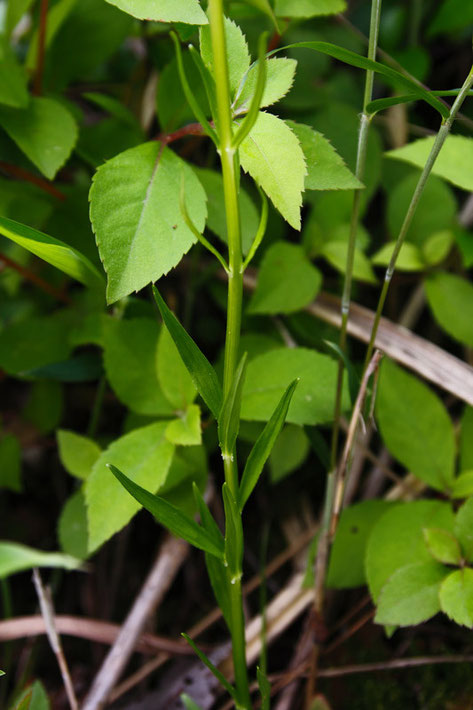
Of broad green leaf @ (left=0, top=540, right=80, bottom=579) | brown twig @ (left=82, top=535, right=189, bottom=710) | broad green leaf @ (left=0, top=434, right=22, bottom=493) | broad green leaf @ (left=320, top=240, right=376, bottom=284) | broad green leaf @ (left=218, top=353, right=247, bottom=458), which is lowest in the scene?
brown twig @ (left=82, top=535, right=189, bottom=710)

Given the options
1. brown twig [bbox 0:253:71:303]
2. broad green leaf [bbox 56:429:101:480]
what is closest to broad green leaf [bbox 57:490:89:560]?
broad green leaf [bbox 56:429:101:480]

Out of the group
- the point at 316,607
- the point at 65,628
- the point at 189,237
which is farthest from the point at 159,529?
the point at 189,237

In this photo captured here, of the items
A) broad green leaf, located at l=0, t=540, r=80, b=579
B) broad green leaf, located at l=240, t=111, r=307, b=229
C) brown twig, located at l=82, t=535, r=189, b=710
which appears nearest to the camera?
broad green leaf, located at l=0, t=540, r=80, b=579

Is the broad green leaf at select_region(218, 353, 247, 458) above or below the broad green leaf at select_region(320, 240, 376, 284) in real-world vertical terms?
above

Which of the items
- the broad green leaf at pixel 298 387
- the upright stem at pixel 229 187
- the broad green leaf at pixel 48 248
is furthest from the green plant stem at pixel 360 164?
the broad green leaf at pixel 48 248

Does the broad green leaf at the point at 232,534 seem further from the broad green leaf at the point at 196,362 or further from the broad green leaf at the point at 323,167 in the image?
the broad green leaf at the point at 323,167

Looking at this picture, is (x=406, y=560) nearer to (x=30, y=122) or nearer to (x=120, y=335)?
(x=120, y=335)

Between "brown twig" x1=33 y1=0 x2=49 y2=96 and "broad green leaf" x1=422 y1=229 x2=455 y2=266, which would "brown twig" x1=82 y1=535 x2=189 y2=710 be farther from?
"brown twig" x1=33 y1=0 x2=49 y2=96

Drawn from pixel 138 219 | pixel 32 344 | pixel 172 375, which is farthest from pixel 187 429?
pixel 32 344
